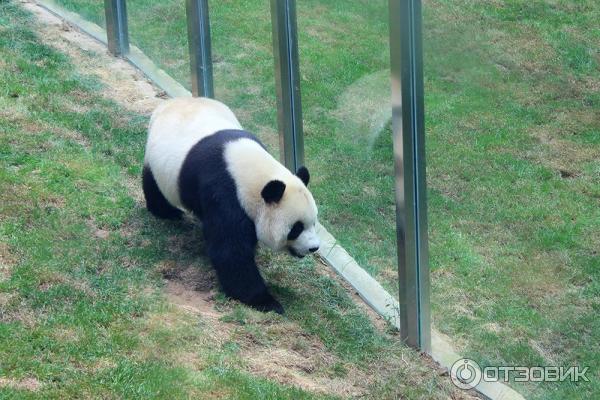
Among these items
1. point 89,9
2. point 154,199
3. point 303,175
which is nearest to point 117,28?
point 89,9

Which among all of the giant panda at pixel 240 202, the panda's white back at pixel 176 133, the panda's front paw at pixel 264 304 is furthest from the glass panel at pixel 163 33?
the panda's front paw at pixel 264 304

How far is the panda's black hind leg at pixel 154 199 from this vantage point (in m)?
6.97

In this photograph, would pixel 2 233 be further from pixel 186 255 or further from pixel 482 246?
pixel 482 246

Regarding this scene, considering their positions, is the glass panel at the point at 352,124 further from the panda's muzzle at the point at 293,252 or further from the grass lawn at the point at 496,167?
the panda's muzzle at the point at 293,252

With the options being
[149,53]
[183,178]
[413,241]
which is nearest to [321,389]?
[413,241]

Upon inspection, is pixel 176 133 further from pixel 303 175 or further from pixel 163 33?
pixel 163 33

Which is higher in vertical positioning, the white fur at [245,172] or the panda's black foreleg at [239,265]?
the white fur at [245,172]

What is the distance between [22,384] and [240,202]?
208 centimetres

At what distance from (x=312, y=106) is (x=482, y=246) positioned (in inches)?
93.4

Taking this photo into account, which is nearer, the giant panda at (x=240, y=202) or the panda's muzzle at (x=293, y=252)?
the giant panda at (x=240, y=202)

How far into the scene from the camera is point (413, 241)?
18.5ft

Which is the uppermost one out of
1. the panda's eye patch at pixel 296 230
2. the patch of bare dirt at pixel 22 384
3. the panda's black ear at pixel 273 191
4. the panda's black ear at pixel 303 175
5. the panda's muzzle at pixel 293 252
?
the panda's black ear at pixel 273 191

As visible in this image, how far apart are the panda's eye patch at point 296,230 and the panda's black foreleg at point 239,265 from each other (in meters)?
0.25

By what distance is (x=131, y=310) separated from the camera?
18.1 feet
